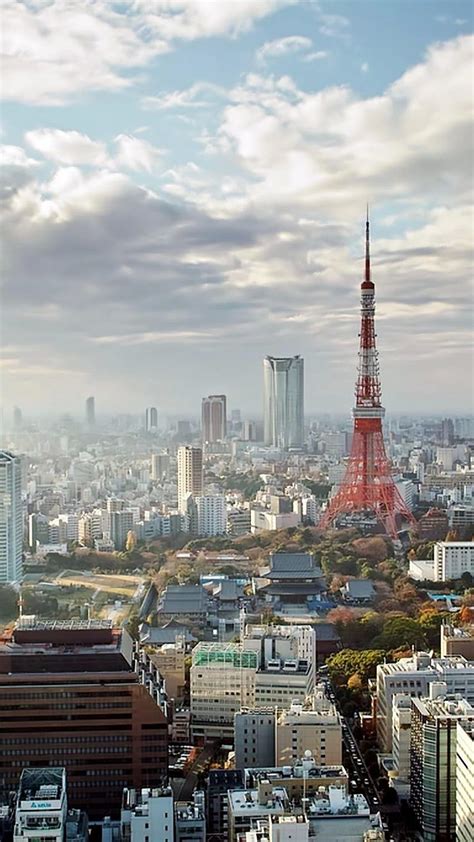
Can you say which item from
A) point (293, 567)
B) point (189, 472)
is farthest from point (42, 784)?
point (189, 472)

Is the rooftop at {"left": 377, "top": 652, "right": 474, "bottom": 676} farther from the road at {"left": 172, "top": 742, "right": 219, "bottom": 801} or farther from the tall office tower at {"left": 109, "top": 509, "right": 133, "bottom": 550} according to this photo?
the tall office tower at {"left": 109, "top": 509, "right": 133, "bottom": 550}

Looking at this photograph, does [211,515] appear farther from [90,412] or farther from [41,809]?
[41,809]

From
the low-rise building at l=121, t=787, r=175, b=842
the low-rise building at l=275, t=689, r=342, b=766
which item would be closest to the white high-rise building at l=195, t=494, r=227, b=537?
the low-rise building at l=275, t=689, r=342, b=766

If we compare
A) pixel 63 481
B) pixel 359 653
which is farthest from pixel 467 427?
pixel 359 653

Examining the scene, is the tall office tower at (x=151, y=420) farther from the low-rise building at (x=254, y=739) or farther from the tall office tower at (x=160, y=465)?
the low-rise building at (x=254, y=739)

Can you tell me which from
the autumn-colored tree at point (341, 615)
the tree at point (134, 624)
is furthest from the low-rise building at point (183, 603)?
the autumn-colored tree at point (341, 615)
